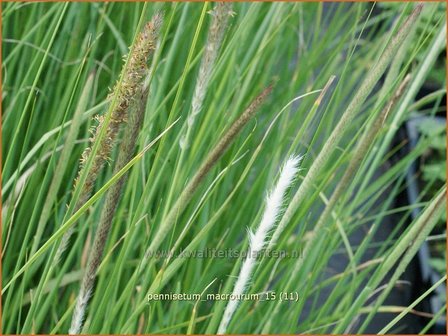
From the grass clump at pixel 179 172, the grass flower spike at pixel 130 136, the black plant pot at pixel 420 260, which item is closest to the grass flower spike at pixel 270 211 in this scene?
the grass clump at pixel 179 172

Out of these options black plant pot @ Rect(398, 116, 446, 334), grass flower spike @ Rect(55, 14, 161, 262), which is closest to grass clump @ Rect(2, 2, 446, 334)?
grass flower spike @ Rect(55, 14, 161, 262)

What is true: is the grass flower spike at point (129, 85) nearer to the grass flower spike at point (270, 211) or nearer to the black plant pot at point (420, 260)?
the grass flower spike at point (270, 211)

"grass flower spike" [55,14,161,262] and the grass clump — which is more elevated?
"grass flower spike" [55,14,161,262]

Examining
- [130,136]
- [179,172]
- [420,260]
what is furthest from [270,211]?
[420,260]

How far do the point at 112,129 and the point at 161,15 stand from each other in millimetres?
84

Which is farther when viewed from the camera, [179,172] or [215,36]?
[179,172]

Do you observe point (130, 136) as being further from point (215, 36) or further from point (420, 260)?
point (420, 260)

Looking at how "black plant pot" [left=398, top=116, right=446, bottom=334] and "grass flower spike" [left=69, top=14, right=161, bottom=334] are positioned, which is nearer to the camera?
"grass flower spike" [left=69, top=14, right=161, bottom=334]

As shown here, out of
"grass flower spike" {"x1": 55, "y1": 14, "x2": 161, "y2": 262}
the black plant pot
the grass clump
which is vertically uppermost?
"grass flower spike" {"x1": 55, "y1": 14, "x2": 161, "y2": 262}

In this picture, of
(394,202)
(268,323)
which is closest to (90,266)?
(268,323)

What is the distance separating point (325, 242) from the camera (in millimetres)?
680

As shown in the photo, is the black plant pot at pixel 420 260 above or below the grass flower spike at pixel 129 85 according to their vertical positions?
below

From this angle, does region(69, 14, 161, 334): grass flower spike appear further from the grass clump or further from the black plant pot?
the black plant pot

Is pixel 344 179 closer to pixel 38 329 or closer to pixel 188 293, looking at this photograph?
pixel 188 293
